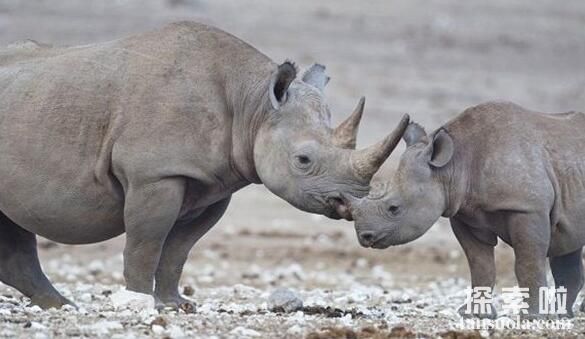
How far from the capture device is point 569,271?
1412 cm

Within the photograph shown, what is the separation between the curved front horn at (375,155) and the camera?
1245cm

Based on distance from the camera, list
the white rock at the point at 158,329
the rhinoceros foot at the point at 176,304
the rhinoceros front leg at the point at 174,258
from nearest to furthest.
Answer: the white rock at the point at 158,329, the rhinoceros foot at the point at 176,304, the rhinoceros front leg at the point at 174,258

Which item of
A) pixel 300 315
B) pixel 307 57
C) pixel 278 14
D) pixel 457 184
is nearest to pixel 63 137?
pixel 300 315

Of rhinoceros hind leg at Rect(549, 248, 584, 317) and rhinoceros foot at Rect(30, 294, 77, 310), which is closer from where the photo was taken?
rhinoceros foot at Rect(30, 294, 77, 310)

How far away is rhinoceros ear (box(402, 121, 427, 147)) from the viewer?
1334 centimetres

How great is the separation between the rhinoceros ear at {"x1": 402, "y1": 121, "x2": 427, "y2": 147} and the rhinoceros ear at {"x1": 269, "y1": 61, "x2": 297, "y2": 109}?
1.06m

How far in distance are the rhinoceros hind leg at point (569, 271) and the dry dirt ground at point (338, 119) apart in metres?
0.63

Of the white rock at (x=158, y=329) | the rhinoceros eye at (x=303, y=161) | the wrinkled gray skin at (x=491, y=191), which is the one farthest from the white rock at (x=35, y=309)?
the wrinkled gray skin at (x=491, y=191)

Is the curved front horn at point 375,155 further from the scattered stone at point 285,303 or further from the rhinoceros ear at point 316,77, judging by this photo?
the scattered stone at point 285,303

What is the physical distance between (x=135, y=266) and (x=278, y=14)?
24.5 meters

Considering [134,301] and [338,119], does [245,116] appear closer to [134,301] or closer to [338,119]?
[134,301]

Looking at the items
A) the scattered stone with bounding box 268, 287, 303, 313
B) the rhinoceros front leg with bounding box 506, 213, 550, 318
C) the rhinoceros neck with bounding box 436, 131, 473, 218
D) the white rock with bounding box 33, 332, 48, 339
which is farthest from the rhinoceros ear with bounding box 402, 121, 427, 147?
the white rock with bounding box 33, 332, 48, 339

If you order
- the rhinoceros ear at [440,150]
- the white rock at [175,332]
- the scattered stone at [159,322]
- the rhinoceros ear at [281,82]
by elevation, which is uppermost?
the rhinoceros ear at [281,82]

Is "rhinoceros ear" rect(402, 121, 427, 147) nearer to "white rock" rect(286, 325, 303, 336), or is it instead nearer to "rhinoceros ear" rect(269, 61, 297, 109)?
"rhinoceros ear" rect(269, 61, 297, 109)
